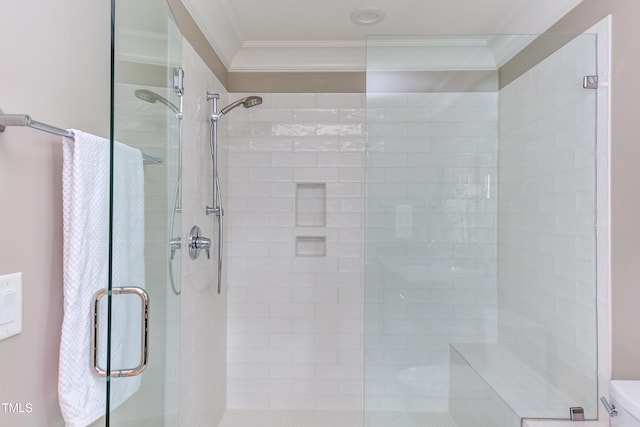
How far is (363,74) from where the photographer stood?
102 inches

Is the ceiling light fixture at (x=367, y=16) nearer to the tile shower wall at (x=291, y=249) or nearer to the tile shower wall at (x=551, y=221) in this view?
the tile shower wall at (x=291, y=249)

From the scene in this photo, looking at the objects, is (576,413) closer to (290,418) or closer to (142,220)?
(290,418)

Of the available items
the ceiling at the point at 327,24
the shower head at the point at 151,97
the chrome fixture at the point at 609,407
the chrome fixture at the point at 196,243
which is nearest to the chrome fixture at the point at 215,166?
the chrome fixture at the point at 196,243

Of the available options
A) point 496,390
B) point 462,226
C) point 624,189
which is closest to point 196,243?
point 462,226

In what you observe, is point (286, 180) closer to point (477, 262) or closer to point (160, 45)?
point (477, 262)

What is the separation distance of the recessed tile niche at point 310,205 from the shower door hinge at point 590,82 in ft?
4.95

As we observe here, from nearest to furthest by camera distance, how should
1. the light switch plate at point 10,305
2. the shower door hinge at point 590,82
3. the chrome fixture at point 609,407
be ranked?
the light switch plate at point 10,305 < the chrome fixture at point 609,407 < the shower door hinge at point 590,82

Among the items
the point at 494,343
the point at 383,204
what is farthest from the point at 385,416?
the point at 383,204

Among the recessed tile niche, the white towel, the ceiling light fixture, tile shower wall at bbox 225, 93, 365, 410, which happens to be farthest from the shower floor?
the ceiling light fixture

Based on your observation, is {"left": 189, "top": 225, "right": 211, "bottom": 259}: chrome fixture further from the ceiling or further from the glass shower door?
the ceiling

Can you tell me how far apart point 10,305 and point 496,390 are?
1940 mm

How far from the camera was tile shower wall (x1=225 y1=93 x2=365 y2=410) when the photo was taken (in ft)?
8.45

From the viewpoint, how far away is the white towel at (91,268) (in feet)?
2.99

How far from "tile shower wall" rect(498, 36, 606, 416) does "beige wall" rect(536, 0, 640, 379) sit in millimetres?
98
